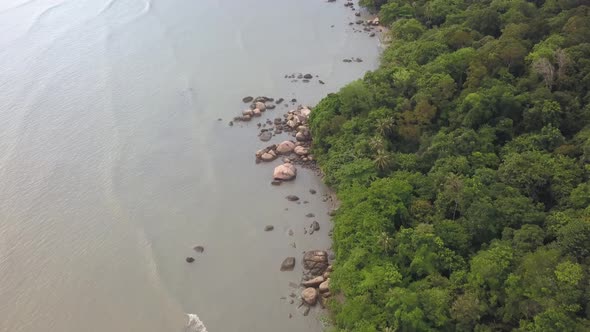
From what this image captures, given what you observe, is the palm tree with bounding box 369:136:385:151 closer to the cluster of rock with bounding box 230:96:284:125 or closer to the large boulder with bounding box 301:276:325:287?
the large boulder with bounding box 301:276:325:287

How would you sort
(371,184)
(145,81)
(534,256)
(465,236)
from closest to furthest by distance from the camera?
(534,256)
(465,236)
(371,184)
(145,81)

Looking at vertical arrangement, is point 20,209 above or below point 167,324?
above

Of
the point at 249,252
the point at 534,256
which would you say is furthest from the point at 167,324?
the point at 534,256

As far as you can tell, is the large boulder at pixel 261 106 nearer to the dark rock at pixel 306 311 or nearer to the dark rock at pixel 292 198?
the dark rock at pixel 292 198

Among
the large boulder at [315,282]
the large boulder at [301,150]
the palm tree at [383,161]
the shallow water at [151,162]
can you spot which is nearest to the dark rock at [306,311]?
the shallow water at [151,162]

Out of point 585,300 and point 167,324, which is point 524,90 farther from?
point 167,324

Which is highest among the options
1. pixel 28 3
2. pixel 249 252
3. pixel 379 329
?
pixel 28 3

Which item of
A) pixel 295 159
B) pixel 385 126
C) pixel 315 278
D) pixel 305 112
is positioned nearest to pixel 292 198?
pixel 295 159
